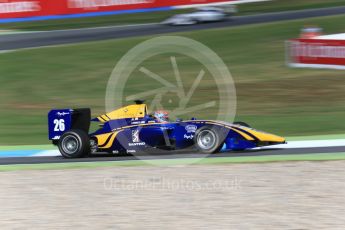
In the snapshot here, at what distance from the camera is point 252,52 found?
2688 centimetres

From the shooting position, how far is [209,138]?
1145cm

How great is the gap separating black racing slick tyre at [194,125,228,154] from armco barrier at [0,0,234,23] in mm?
23639

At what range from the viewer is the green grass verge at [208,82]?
54.8 ft

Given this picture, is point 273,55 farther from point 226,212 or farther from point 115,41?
point 226,212

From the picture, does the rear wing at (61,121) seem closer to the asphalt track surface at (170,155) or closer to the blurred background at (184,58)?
the asphalt track surface at (170,155)

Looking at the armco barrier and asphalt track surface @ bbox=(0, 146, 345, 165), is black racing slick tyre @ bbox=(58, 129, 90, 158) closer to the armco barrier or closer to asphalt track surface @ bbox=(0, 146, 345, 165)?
asphalt track surface @ bbox=(0, 146, 345, 165)

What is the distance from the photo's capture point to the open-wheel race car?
1144 cm

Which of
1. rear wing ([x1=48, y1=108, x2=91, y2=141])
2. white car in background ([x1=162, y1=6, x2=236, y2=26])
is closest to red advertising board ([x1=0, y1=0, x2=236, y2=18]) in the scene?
white car in background ([x1=162, y1=6, x2=236, y2=26])

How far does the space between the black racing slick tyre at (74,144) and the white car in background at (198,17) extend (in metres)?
21.4

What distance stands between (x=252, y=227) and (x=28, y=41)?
24.4m

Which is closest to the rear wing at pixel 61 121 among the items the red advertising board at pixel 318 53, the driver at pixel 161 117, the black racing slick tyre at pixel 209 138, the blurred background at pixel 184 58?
the driver at pixel 161 117

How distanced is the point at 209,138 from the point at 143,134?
122 centimetres

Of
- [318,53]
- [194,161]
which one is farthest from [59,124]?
[318,53]

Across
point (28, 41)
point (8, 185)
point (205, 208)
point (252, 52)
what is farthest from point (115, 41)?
point (205, 208)
